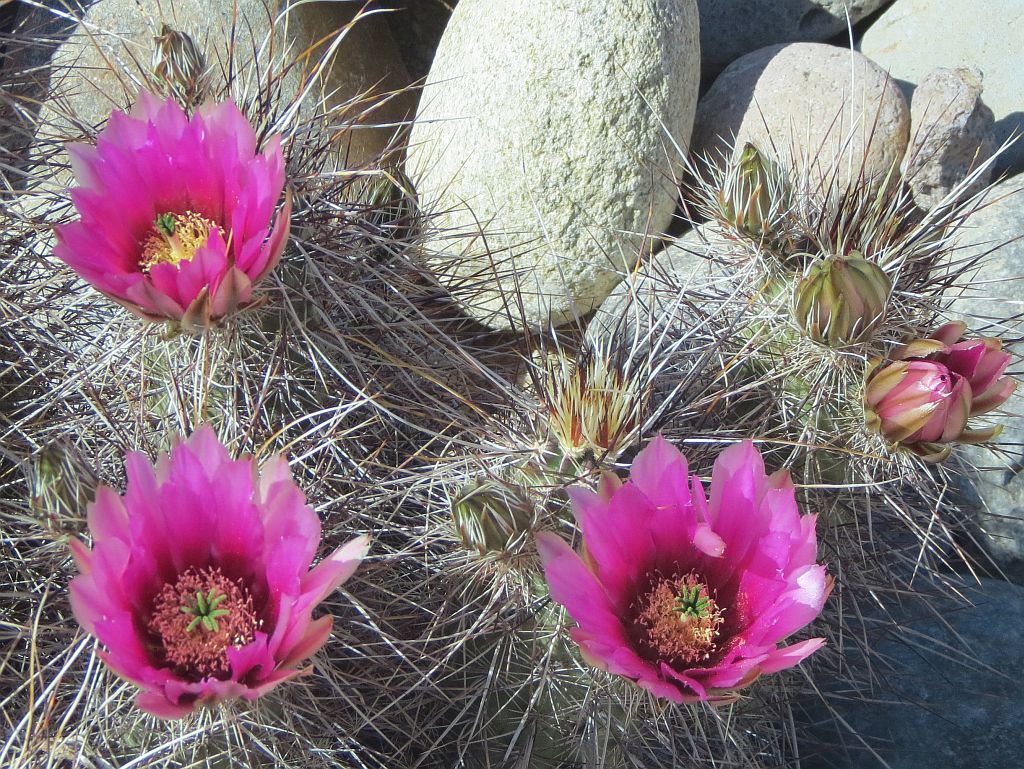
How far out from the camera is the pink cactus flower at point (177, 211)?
0.86m

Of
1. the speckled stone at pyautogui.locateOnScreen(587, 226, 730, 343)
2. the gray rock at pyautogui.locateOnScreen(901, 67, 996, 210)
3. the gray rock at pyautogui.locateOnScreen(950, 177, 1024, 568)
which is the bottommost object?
the gray rock at pyautogui.locateOnScreen(950, 177, 1024, 568)

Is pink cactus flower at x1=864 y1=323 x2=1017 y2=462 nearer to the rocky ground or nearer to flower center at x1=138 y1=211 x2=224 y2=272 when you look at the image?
the rocky ground

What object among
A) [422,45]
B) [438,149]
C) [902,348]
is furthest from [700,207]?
[422,45]

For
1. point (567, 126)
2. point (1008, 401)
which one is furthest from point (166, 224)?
point (1008, 401)

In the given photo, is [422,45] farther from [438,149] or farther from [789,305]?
[789,305]

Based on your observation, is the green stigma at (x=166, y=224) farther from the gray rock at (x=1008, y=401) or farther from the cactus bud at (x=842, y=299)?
the gray rock at (x=1008, y=401)

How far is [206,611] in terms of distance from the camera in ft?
2.73

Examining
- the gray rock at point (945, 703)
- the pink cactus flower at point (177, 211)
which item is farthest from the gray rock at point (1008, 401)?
the pink cactus flower at point (177, 211)

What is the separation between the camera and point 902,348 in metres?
1.12

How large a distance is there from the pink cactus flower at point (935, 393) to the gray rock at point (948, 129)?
1141 millimetres

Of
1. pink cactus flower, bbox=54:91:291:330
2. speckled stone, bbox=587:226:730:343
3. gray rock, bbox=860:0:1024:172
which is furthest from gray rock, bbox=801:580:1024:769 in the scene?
gray rock, bbox=860:0:1024:172

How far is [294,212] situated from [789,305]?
57 centimetres

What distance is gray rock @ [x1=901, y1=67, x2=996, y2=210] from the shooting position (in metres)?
2.10

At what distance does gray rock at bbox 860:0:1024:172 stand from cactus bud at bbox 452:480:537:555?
1.93 meters
